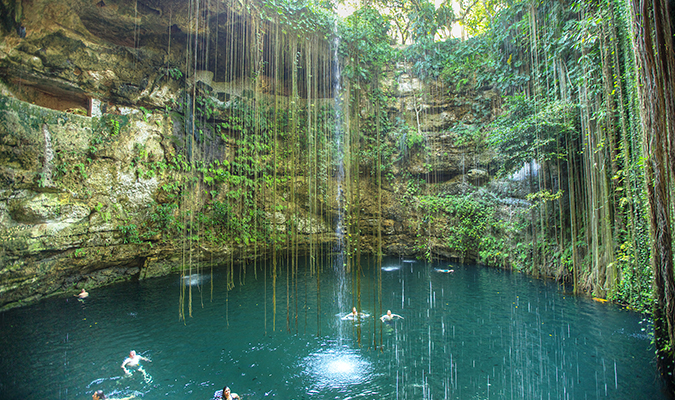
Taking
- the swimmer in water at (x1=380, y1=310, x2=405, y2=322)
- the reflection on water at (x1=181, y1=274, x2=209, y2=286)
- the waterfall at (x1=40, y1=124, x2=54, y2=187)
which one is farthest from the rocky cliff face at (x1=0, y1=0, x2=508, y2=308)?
the swimmer in water at (x1=380, y1=310, x2=405, y2=322)

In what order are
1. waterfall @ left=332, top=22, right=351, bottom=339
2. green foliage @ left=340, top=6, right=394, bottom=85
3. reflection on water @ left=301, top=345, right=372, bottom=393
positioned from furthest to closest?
waterfall @ left=332, top=22, right=351, bottom=339 < green foliage @ left=340, top=6, right=394, bottom=85 < reflection on water @ left=301, top=345, right=372, bottom=393

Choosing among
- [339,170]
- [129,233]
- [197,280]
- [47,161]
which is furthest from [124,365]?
[339,170]

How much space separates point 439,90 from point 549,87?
4.26 meters

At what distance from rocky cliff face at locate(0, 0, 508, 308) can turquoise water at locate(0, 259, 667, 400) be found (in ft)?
3.89

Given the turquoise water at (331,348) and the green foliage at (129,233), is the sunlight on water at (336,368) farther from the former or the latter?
the green foliage at (129,233)

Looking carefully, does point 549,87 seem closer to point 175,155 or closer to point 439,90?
point 439,90

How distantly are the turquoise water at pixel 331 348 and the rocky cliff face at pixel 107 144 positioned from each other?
119cm

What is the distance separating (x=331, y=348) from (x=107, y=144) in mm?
6832

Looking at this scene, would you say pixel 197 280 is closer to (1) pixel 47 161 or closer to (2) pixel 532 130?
(1) pixel 47 161

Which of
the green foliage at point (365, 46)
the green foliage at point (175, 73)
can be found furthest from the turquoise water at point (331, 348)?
the green foliage at point (365, 46)

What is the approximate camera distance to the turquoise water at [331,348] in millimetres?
3232

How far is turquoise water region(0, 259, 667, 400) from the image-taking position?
10.6 ft

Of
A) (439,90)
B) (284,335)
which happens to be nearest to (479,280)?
(284,335)

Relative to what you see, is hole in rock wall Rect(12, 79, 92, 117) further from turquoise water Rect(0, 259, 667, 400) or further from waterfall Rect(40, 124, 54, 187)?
turquoise water Rect(0, 259, 667, 400)
